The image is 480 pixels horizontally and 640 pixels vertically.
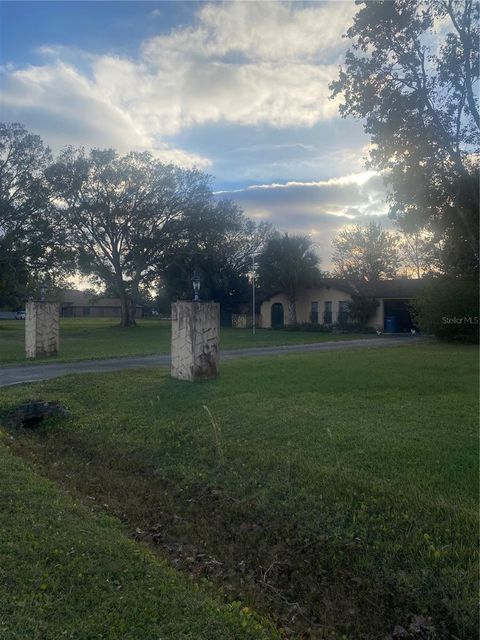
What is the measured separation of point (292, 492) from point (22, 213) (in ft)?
109

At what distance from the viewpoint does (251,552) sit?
185 inches

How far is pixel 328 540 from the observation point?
4.67 m

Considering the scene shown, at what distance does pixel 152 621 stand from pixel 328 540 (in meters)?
2.02

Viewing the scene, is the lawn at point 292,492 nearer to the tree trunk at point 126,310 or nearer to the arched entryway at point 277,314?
the arched entryway at point 277,314

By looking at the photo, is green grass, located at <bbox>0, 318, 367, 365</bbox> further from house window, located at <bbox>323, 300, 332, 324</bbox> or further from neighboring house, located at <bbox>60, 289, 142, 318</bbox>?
neighboring house, located at <bbox>60, 289, 142, 318</bbox>

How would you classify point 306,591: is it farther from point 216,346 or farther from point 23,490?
point 216,346

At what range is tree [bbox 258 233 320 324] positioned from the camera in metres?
37.5

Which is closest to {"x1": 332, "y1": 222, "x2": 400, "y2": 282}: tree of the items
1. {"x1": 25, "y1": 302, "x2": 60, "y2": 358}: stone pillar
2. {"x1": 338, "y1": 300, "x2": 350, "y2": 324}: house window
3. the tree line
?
the tree line

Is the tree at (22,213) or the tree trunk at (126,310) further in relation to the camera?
the tree trunk at (126,310)

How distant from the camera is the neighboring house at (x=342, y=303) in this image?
113ft

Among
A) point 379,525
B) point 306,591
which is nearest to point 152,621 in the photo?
point 306,591

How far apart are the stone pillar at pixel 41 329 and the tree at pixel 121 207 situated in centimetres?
2061

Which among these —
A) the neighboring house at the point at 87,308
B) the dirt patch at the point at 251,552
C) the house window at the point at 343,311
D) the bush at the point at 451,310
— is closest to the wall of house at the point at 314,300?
the house window at the point at 343,311

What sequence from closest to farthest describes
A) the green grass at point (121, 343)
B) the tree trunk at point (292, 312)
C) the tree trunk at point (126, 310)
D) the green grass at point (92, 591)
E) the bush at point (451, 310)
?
1. the green grass at point (92, 591)
2. the green grass at point (121, 343)
3. the bush at point (451, 310)
4. the tree trunk at point (292, 312)
5. the tree trunk at point (126, 310)
